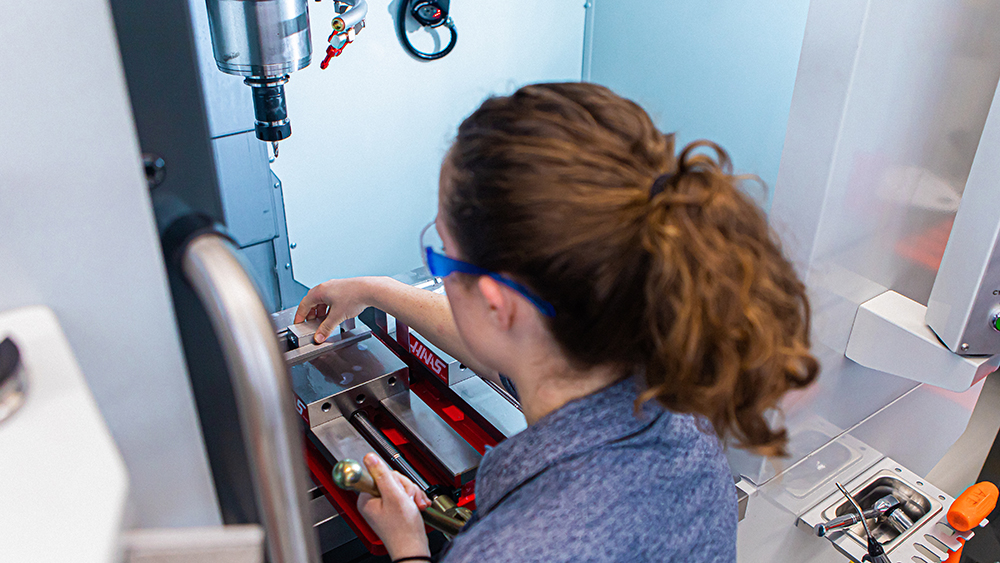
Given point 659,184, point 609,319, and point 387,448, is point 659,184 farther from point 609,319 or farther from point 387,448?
point 387,448

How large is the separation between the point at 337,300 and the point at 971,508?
1.24 metres

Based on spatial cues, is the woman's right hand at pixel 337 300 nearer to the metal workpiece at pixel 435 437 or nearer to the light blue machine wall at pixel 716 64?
the metal workpiece at pixel 435 437

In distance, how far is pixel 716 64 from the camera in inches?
56.5

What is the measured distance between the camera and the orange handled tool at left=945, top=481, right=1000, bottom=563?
4.41 feet

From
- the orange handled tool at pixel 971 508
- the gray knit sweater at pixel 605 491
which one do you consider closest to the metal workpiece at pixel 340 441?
the gray knit sweater at pixel 605 491

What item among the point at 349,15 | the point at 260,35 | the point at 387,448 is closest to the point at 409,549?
the point at 387,448

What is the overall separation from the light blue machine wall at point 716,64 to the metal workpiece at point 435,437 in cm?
70

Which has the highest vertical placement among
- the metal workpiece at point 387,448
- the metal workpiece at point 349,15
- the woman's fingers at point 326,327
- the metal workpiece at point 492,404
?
the metal workpiece at point 349,15

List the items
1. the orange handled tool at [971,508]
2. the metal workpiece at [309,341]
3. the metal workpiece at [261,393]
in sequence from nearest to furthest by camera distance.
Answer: the metal workpiece at [261,393], the metal workpiece at [309,341], the orange handled tool at [971,508]

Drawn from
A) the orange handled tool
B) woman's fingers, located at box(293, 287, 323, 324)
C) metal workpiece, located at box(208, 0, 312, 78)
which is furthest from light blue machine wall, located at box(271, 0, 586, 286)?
the orange handled tool

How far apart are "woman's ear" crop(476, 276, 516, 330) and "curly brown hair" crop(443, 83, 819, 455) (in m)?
0.02

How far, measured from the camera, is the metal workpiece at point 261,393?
Answer: 282 millimetres

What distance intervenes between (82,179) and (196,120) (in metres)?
0.07

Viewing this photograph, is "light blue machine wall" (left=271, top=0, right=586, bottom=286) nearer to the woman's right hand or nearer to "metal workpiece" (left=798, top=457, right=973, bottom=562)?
the woman's right hand
